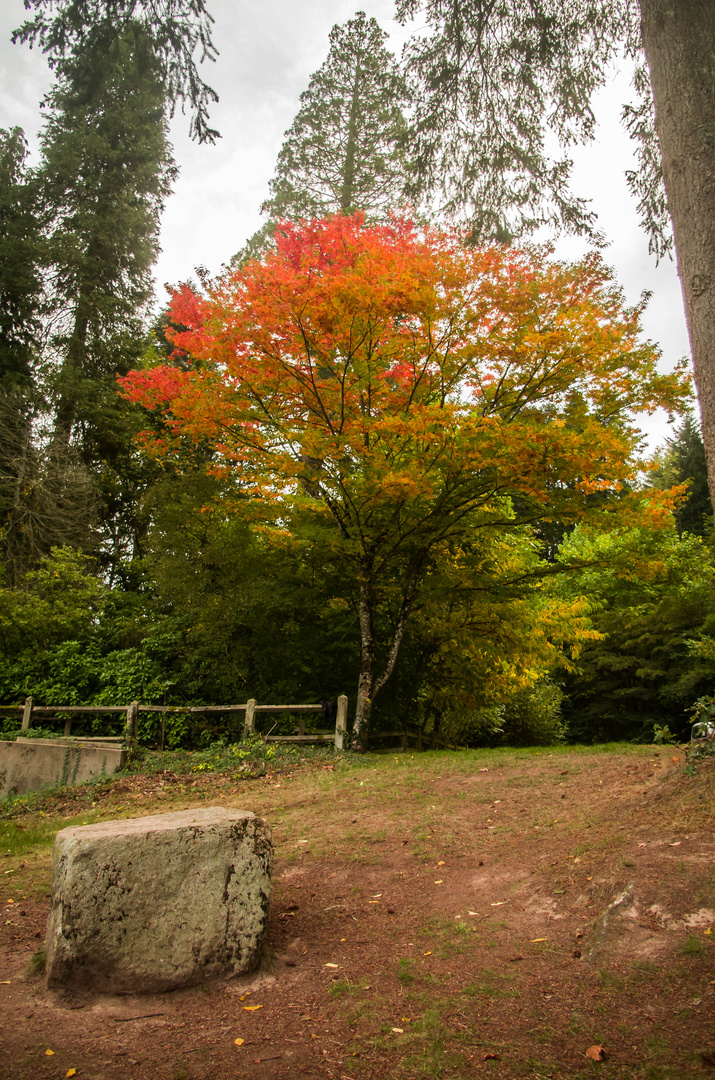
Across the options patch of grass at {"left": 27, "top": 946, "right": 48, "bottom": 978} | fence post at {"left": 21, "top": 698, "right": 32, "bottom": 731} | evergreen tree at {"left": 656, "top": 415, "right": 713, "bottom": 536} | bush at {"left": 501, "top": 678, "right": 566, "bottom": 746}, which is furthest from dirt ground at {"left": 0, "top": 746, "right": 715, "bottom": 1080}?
evergreen tree at {"left": 656, "top": 415, "right": 713, "bottom": 536}

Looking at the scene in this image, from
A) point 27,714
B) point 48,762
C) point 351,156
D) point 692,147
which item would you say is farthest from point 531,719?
point 351,156

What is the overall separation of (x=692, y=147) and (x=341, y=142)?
54.0 feet

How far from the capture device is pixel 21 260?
17.3 meters

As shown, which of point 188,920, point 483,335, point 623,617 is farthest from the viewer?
point 623,617

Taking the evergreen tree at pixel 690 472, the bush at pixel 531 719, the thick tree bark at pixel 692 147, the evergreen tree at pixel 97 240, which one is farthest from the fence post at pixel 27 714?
the evergreen tree at pixel 690 472

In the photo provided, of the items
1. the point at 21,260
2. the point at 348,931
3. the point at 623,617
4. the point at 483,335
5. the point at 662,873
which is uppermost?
the point at 21,260

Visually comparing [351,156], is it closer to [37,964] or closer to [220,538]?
[220,538]

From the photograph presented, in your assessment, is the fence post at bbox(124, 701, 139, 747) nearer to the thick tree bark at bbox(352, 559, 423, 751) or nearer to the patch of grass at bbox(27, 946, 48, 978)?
the thick tree bark at bbox(352, 559, 423, 751)

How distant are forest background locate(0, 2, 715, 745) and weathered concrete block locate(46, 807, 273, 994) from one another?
6349mm

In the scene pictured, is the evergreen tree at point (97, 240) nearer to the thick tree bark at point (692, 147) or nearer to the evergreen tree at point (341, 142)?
the evergreen tree at point (341, 142)

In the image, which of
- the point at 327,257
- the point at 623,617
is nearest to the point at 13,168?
the point at 327,257

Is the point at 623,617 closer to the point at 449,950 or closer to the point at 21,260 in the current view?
the point at 449,950

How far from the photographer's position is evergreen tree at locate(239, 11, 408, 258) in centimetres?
1694

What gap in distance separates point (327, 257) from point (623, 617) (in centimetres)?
1261
